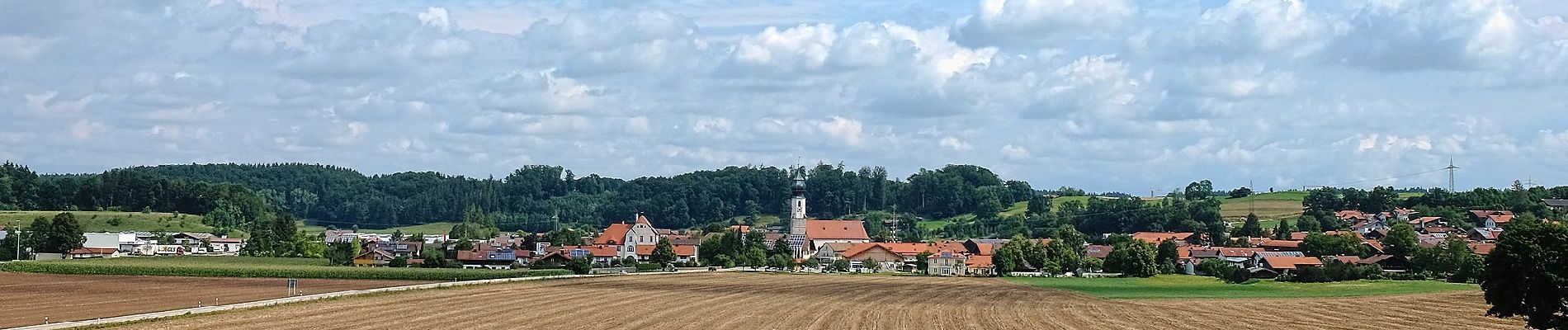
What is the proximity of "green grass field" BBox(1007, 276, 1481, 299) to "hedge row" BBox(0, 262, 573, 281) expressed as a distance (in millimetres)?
38521

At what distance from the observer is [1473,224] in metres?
180

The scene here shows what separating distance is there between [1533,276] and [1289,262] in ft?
299

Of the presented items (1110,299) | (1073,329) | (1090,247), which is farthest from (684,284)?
(1090,247)

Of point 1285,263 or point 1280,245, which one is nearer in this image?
point 1285,263

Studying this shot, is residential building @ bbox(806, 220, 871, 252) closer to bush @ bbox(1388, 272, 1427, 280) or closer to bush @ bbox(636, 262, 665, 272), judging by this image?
bush @ bbox(636, 262, 665, 272)

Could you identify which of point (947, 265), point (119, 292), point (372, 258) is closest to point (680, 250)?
point (947, 265)

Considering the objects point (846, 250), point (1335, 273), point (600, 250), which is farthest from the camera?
point (846, 250)

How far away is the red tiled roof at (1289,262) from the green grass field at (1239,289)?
21109 mm

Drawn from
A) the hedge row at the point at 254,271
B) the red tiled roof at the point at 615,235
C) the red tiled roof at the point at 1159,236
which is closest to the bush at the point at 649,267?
the hedge row at the point at 254,271

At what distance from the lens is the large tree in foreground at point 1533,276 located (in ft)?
117

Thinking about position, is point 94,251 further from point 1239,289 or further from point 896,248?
point 1239,289

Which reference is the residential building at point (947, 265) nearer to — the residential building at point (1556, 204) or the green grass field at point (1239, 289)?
the green grass field at point (1239, 289)

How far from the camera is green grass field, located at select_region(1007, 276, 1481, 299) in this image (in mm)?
73125

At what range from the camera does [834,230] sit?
7662 inches
